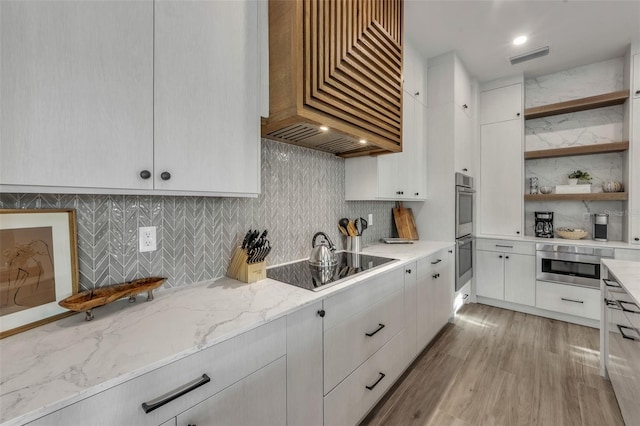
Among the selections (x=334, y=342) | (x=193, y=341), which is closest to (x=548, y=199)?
(x=334, y=342)

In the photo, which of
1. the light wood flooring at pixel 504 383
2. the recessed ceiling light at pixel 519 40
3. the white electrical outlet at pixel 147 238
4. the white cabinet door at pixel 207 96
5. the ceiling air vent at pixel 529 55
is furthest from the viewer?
the ceiling air vent at pixel 529 55

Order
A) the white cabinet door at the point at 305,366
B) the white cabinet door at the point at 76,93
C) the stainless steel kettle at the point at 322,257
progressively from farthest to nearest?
the stainless steel kettle at the point at 322,257 → the white cabinet door at the point at 305,366 → the white cabinet door at the point at 76,93

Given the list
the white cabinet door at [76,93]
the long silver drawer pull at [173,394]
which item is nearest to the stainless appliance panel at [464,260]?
the long silver drawer pull at [173,394]

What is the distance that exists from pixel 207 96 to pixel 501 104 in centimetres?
374

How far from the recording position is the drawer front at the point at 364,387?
1354mm

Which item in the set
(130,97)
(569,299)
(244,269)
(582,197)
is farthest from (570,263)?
(130,97)

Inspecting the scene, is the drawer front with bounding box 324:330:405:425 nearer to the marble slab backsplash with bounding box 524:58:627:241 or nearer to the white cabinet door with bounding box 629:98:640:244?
the white cabinet door with bounding box 629:98:640:244

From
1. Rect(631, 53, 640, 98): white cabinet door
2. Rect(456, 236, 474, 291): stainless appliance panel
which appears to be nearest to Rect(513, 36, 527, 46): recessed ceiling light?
Rect(631, 53, 640, 98): white cabinet door

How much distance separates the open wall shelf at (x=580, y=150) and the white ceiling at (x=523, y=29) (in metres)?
1.00

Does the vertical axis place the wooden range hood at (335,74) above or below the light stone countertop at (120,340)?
above

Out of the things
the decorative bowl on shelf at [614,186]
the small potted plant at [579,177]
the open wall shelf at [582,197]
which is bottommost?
the open wall shelf at [582,197]

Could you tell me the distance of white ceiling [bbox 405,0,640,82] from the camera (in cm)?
226

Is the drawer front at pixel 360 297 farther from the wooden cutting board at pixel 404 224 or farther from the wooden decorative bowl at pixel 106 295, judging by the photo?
the wooden cutting board at pixel 404 224

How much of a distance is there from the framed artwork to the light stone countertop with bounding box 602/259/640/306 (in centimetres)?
236
